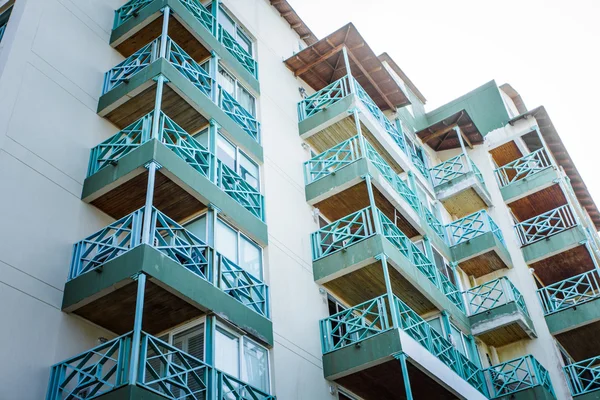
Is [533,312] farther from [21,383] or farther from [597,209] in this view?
[21,383]

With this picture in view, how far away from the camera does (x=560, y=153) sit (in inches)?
1358

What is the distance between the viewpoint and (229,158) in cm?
1906

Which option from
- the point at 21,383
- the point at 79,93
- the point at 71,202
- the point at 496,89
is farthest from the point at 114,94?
the point at 496,89

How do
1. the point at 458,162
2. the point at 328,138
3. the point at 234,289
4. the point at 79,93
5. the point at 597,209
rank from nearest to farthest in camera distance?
the point at 234,289, the point at 79,93, the point at 328,138, the point at 458,162, the point at 597,209

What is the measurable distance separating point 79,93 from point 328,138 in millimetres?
9749

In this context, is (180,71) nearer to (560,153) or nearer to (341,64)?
(341,64)

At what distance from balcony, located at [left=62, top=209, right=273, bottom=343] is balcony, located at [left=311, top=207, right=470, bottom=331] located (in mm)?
4011

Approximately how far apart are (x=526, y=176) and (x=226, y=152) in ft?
55.1

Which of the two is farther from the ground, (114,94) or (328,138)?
(328,138)

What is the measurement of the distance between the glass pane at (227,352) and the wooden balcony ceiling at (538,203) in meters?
19.4

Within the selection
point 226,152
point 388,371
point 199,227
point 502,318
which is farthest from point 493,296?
point 199,227

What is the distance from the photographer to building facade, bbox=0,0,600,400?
13.5 metres

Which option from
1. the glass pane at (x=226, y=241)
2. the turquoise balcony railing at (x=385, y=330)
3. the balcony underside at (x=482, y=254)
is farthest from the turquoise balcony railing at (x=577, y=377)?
the glass pane at (x=226, y=241)

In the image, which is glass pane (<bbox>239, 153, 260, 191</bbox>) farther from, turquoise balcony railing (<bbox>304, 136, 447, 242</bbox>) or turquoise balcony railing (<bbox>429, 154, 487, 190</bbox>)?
turquoise balcony railing (<bbox>429, 154, 487, 190</bbox>)
